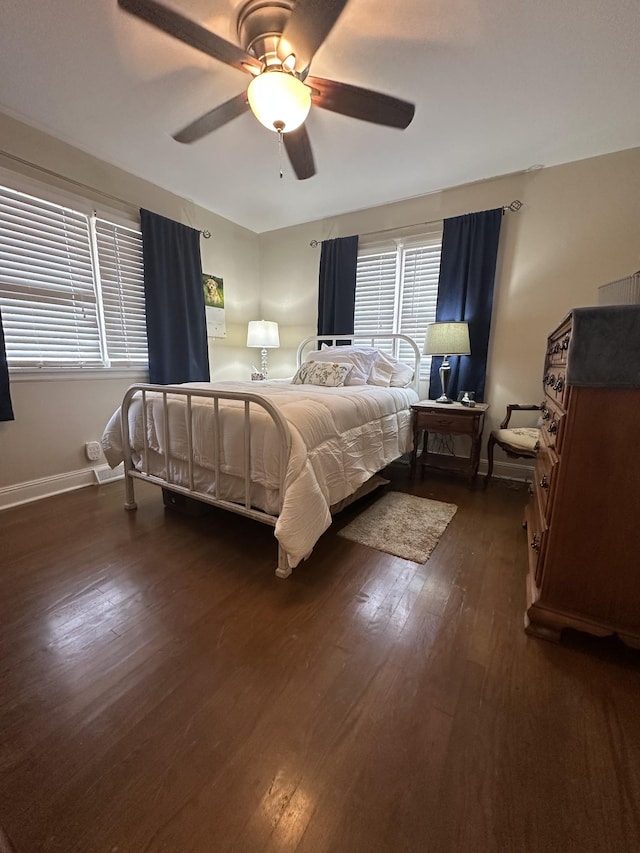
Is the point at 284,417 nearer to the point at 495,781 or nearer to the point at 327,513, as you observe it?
the point at 327,513

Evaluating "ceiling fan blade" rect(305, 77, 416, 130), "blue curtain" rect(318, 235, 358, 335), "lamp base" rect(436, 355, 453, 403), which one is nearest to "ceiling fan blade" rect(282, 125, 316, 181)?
"ceiling fan blade" rect(305, 77, 416, 130)

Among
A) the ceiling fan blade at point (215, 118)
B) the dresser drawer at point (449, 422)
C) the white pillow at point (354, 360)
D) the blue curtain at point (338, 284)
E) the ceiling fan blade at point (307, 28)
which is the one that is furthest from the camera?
the blue curtain at point (338, 284)

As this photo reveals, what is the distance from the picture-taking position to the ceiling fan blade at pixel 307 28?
1.24 m

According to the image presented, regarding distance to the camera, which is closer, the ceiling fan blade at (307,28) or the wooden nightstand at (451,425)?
the ceiling fan blade at (307,28)

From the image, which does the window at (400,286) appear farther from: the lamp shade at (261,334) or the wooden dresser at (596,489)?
the wooden dresser at (596,489)

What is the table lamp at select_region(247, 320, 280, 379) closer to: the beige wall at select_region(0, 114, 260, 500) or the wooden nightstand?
the beige wall at select_region(0, 114, 260, 500)

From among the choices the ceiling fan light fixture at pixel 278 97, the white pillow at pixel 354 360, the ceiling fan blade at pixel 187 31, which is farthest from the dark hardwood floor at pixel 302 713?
the ceiling fan blade at pixel 187 31

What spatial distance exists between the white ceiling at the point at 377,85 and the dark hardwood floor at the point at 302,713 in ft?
8.20

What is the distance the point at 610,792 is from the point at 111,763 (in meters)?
1.23

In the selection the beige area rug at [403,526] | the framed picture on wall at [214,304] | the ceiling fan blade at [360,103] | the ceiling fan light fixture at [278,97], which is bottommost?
the beige area rug at [403,526]

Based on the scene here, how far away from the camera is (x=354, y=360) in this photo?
308cm

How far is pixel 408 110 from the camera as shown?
1687 mm

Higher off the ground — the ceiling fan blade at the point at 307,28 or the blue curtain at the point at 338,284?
the ceiling fan blade at the point at 307,28

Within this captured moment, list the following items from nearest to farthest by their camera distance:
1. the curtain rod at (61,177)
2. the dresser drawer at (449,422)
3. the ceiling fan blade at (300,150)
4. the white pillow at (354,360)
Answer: the ceiling fan blade at (300,150) → the curtain rod at (61,177) → the dresser drawer at (449,422) → the white pillow at (354,360)
